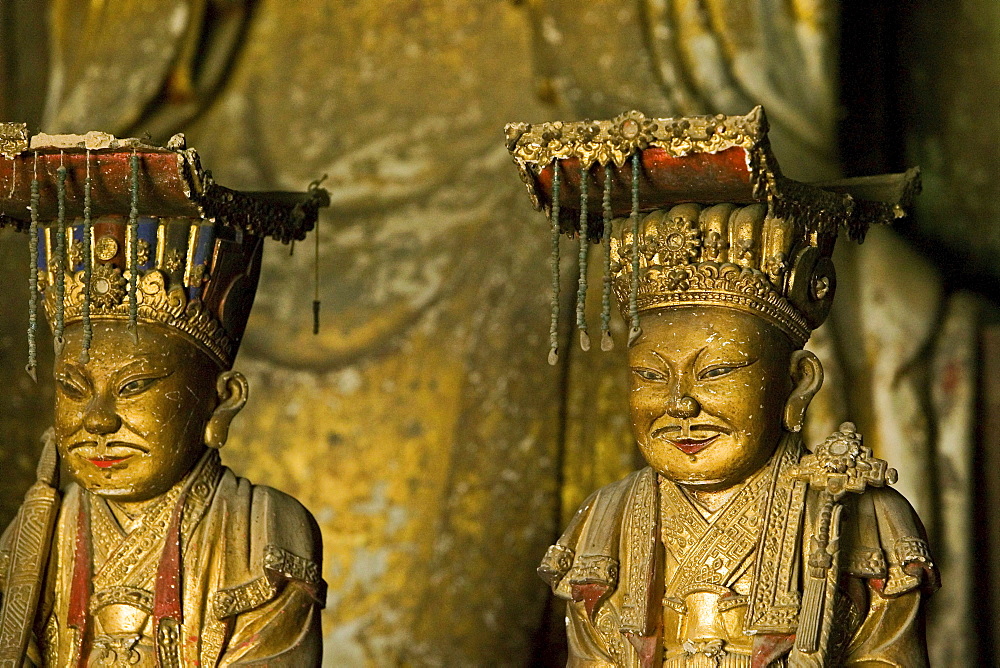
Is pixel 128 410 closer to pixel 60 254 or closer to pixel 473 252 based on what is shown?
pixel 60 254

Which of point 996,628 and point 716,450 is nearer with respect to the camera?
point 716,450

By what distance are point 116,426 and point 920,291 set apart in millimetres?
2922

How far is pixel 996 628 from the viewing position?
24.7 ft

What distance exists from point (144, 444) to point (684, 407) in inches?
56.2

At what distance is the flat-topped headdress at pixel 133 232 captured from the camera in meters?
5.87

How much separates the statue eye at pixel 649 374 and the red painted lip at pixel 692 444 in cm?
16

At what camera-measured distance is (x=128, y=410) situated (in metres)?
5.98

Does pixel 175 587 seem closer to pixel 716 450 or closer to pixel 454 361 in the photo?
pixel 716 450

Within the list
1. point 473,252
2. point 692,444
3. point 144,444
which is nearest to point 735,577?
point 692,444

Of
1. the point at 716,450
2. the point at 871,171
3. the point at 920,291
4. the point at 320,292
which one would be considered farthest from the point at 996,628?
the point at 320,292

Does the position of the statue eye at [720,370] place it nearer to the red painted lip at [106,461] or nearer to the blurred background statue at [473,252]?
the red painted lip at [106,461]

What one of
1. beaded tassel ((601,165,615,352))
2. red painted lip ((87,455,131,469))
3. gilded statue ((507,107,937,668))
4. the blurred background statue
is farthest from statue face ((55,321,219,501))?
the blurred background statue

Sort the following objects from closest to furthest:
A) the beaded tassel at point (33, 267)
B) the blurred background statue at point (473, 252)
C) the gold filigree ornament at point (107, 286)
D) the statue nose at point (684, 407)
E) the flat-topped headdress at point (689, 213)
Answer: the flat-topped headdress at point (689, 213), the statue nose at point (684, 407), the beaded tassel at point (33, 267), the gold filigree ornament at point (107, 286), the blurred background statue at point (473, 252)

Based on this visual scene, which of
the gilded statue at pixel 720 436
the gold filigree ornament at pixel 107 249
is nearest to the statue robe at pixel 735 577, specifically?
the gilded statue at pixel 720 436
